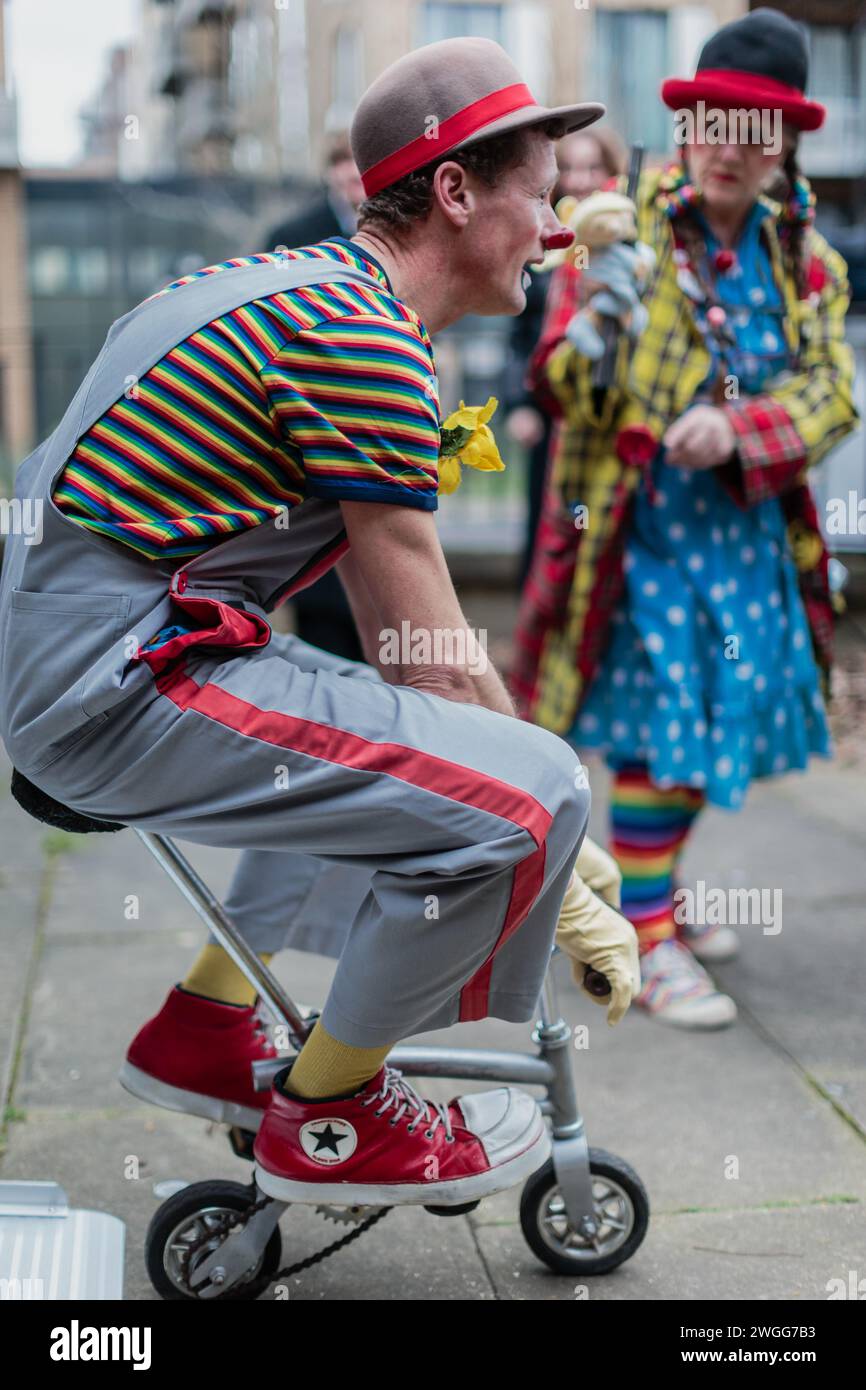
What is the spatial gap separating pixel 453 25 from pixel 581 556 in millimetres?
17997

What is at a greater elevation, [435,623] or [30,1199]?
[435,623]

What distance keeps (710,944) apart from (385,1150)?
1.72 m

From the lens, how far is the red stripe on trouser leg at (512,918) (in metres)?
1.76

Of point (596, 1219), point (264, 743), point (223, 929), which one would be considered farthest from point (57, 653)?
point (596, 1219)

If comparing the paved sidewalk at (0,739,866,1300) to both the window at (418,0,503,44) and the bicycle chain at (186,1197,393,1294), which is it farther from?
the window at (418,0,503,44)

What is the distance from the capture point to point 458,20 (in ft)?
62.2

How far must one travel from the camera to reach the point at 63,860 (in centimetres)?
419

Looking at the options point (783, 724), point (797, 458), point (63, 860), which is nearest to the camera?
point (797, 458)

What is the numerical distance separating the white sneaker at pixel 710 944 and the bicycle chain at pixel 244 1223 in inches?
61.7

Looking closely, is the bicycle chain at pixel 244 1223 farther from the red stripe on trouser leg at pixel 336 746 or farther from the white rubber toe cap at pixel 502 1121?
the red stripe on trouser leg at pixel 336 746

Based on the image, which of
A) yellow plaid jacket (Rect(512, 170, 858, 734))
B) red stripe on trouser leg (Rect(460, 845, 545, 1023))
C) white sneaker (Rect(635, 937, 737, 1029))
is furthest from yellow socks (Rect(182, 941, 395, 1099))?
yellow plaid jacket (Rect(512, 170, 858, 734))

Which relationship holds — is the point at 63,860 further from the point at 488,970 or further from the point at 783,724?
the point at 488,970
